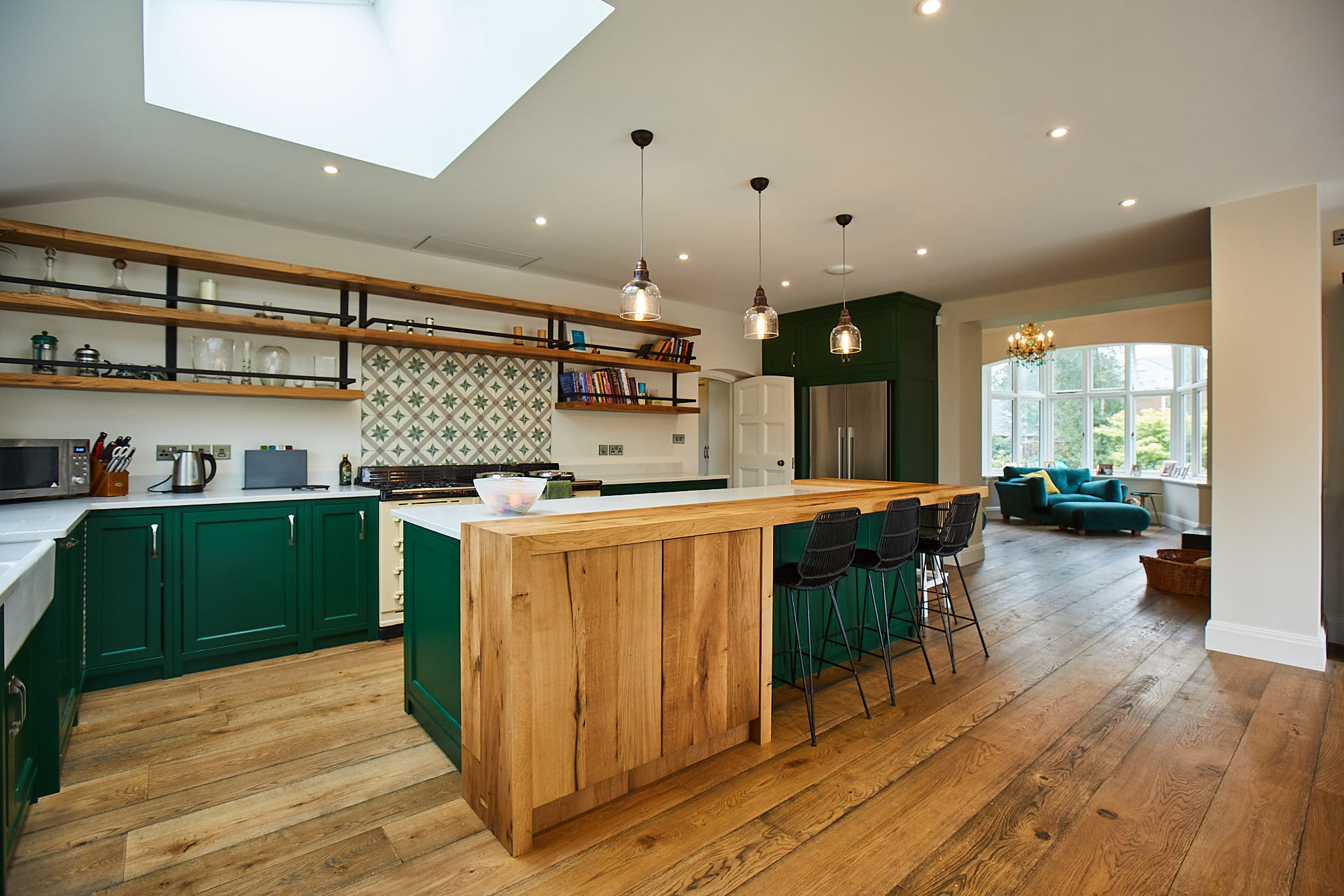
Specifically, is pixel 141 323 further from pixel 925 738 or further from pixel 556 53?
pixel 925 738

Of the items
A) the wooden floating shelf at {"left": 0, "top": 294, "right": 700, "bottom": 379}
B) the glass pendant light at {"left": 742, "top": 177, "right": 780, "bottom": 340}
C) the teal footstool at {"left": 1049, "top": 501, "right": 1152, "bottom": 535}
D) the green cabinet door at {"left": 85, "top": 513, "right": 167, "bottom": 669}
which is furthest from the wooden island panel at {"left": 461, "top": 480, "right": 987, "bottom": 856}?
the teal footstool at {"left": 1049, "top": 501, "right": 1152, "bottom": 535}

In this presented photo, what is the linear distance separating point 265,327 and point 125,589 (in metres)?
1.61

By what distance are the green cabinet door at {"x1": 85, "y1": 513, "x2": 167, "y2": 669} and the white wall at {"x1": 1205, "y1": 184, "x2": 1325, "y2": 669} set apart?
5.92 metres

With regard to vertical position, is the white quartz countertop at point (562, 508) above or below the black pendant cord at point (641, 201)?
below

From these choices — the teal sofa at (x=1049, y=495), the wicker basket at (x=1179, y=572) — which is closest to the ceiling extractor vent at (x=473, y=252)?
the wicker basket at (x=1179, y=572)

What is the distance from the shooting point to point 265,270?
12.4 feet

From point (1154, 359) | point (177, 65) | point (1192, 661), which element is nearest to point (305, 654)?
point (177, 65)

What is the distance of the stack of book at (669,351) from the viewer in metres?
5.90

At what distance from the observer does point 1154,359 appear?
33.2ft

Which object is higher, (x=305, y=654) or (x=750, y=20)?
(x=750, y=20)

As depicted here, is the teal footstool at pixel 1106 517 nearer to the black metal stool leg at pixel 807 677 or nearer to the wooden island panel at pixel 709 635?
the black metal stool leg at pixel 807 677

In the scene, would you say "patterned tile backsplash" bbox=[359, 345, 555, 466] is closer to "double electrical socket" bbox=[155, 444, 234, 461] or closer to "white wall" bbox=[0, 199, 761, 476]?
"white wall" bbox=[0, 199, 761, 476]

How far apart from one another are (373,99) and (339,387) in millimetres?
1873

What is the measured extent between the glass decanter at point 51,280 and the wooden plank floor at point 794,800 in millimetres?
2206
